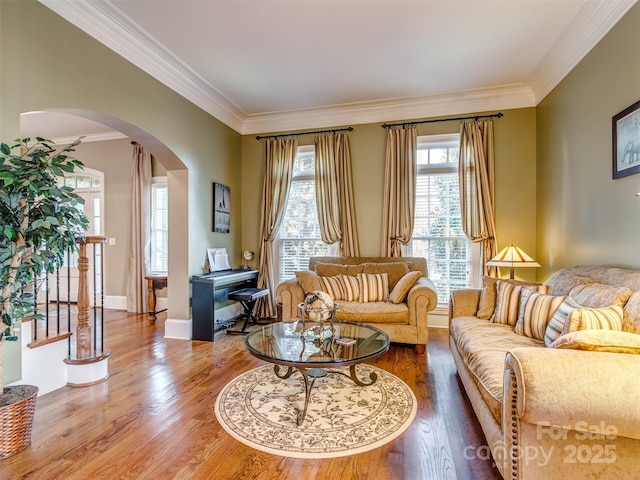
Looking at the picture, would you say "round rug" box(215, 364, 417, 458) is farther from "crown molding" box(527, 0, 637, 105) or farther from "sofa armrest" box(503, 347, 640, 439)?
"crown molding" box(527, 0, 637, 105)

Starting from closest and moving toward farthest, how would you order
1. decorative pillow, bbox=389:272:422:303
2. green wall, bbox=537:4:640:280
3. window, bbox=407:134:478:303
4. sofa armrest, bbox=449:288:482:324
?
green wall, bbox=537:4:640:280, sofa armrest, bbox=449:288:482:324, decorative pillow, bbox=389:272:422:303, window, bbox=407:134:478:303

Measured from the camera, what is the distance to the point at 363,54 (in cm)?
339

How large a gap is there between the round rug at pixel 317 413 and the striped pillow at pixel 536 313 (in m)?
1.00

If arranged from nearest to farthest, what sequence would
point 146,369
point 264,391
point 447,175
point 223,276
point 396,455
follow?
point 396,455 → point 264,391 → point 146,369 → point 223,276 → point 447,175

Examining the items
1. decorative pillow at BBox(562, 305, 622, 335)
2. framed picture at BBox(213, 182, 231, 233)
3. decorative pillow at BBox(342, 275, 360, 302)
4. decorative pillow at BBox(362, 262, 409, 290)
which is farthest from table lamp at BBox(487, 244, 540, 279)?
framed picture at BBox(213, 182, 231, 233)

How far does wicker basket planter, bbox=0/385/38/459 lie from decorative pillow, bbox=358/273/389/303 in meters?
2.91

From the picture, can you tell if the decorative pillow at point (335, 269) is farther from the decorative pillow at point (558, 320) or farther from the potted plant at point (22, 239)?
the potted plant at point (22, 239)

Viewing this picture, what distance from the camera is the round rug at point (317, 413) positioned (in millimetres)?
1894

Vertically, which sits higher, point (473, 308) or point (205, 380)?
point (473, 308)

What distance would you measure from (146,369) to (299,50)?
3.46 m

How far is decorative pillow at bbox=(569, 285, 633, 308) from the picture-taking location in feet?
6.35

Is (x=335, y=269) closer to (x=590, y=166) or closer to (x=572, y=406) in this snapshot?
(x=590, y=166)

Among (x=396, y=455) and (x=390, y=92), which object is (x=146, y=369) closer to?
(x=396, y=455)

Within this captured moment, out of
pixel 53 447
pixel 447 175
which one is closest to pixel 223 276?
pixel 53 447
